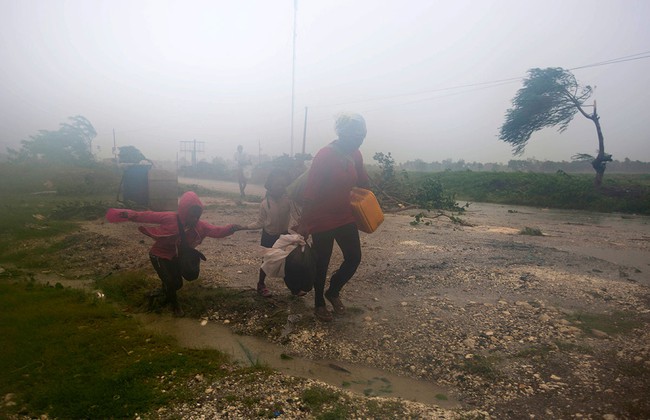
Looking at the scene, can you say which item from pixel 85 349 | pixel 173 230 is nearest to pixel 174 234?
pixel 173 230

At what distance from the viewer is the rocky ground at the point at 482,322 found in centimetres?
268

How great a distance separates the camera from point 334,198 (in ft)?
12.0

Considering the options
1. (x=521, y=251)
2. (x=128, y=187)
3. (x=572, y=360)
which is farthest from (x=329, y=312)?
(x=128, y=187)

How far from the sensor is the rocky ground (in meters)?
2.68

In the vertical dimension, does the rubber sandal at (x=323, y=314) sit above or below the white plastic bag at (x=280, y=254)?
below

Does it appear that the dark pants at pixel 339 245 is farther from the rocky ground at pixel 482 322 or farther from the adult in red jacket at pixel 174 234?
the adult in red jacket at pixel 174 234

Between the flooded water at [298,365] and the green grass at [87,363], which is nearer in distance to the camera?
the green grass at [87,363]

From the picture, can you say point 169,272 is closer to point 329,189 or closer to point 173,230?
point 173,230

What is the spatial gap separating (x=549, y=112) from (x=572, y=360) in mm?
22003

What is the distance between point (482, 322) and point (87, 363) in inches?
136

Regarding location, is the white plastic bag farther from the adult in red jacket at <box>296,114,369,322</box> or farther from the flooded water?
the flooded water

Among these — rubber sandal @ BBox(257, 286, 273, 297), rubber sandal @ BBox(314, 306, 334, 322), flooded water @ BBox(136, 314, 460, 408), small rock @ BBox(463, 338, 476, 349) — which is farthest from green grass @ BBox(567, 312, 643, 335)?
rubber sandal @ BBox(257, 286, 273, 297)

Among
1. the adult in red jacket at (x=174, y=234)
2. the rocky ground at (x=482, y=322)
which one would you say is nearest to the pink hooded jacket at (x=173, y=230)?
the adult in red jacket at (x=174, y=234)

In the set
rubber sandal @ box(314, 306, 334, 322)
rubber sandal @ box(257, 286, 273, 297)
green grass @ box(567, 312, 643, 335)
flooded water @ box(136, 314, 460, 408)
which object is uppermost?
green grass @ box(567, 312, 643, 335)
